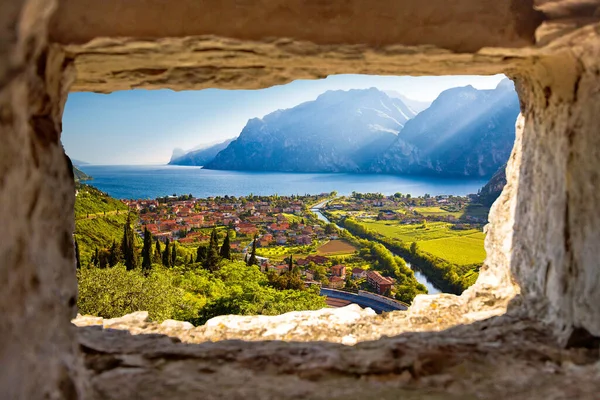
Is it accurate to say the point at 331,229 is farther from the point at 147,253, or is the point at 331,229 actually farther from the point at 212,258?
the point at 147,253

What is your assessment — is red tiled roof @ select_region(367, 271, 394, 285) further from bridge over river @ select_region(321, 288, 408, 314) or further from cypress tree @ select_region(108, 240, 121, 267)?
cypress tree @ select_region(108, 240, 121, 267)

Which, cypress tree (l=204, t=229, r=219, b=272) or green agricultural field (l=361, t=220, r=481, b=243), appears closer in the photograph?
cypress tree (l=204, t=229, r=219, b=272)

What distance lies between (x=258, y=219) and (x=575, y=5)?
29794mm

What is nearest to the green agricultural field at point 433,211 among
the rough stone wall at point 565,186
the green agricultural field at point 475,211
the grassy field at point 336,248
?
the green agricultural field at point 475,211

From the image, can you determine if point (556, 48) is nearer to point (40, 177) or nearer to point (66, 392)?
point (40, 177)

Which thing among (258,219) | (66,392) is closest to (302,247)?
(258,219)

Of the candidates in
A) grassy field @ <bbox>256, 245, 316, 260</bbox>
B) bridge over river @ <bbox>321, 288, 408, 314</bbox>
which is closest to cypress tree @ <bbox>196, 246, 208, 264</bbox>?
grassy field @ <bbox>256, 245, 316, 260</bbox>

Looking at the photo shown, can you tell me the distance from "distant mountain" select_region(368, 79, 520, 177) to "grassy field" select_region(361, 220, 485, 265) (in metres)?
7.71

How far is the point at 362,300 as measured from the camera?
18.5m

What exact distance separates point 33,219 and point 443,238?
2308 centimetres

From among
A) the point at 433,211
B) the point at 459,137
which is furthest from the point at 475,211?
the point at 459,137

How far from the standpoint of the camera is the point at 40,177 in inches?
88.6

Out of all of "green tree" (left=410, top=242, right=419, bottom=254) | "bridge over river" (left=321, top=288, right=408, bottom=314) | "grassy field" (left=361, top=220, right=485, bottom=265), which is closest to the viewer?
"bridge over river" (left=321, top=288, right=408, bottom=314)

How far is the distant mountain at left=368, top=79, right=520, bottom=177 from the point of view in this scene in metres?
36.8
